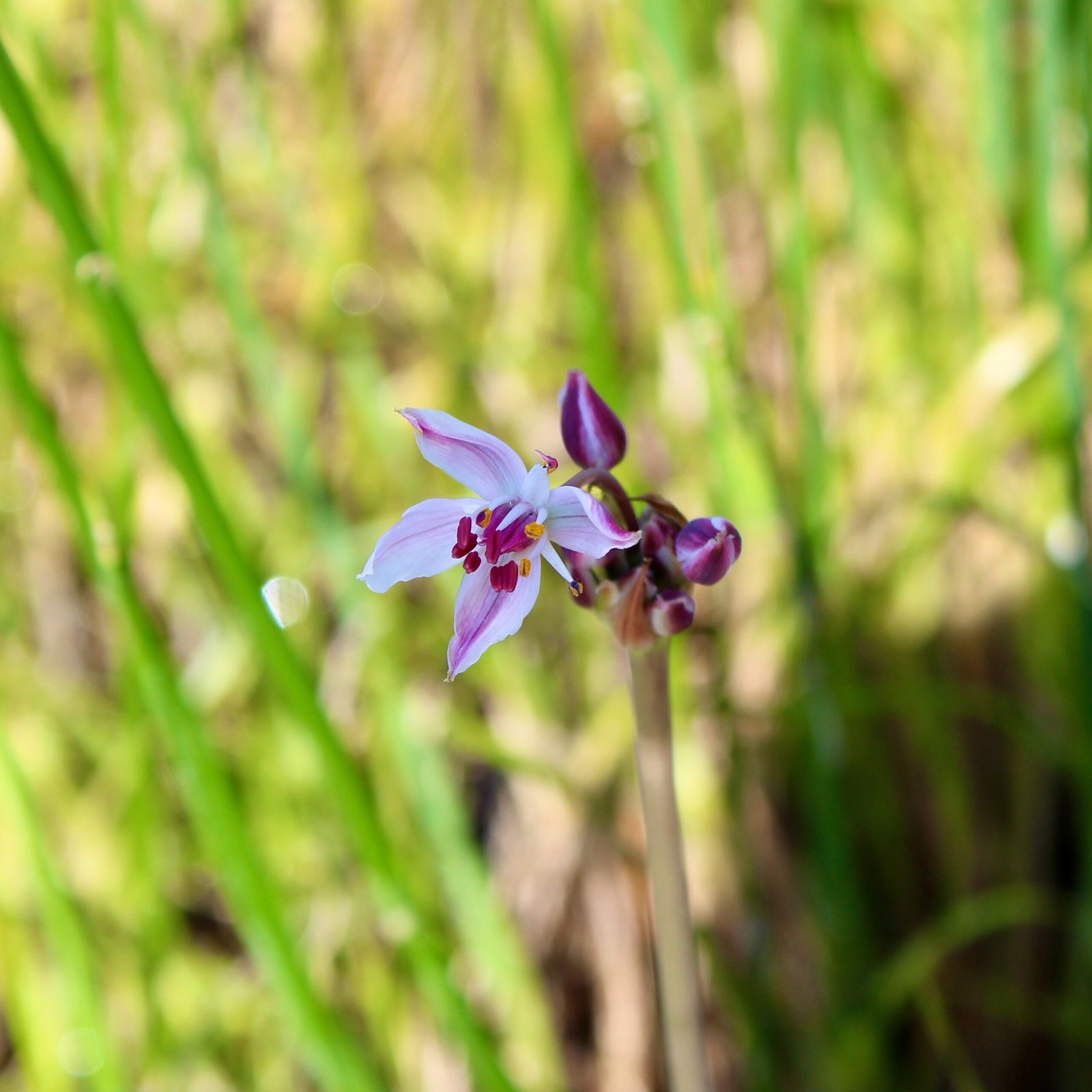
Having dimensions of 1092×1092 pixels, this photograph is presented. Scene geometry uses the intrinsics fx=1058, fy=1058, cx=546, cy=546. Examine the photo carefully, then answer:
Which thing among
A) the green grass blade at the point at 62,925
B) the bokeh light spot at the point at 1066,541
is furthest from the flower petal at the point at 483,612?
the bokeh light spot at the point at 1066,541

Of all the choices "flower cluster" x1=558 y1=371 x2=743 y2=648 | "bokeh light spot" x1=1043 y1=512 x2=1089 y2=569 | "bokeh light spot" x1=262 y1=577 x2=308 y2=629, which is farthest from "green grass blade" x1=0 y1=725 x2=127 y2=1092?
"bokeh light spot" x1=1043 y1=512 x2=1089 y2=569

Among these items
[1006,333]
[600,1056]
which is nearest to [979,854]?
[600,1056]

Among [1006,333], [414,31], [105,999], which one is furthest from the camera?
[414,31]

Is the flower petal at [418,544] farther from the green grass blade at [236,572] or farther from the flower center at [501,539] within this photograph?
the green grass blade at [236,572]

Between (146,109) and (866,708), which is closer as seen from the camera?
(866,708)

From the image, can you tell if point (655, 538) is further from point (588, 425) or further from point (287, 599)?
point (287, 599)

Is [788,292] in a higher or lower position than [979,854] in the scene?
higher

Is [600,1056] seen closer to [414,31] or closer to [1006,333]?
[1006,333]

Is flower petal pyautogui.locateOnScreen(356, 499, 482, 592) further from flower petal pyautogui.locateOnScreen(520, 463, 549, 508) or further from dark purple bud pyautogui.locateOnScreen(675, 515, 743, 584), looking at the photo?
dark purple bud pyautogui.locateOnScreen(675, 515, 743, 584)
